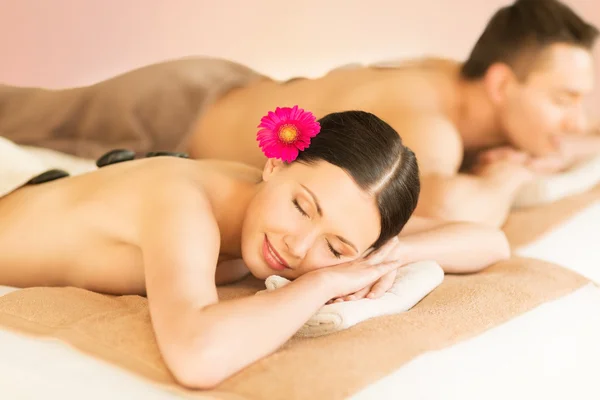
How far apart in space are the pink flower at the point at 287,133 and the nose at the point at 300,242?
0.44 ft

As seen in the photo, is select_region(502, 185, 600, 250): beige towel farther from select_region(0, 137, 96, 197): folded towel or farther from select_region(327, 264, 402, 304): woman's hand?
select_region(0, 137, 96, 197): folded towel

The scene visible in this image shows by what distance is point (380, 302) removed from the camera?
0.98m

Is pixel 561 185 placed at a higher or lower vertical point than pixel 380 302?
lower

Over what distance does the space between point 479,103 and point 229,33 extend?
2.40ft

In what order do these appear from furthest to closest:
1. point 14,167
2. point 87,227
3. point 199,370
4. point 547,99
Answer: point 547,99 < point 14,167 < point 87,227 < point 199,370

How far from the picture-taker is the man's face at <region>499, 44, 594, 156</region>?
187 cm

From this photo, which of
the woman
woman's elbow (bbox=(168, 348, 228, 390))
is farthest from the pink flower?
woman's elbow (bbox=(168, 348, 228, 390))

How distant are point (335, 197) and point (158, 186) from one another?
270 millimetres

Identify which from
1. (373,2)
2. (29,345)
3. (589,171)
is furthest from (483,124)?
(29,345)

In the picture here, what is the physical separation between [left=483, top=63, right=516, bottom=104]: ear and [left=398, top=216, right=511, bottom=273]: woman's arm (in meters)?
0.68

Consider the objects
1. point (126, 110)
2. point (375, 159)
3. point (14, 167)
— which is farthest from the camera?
point (126, 110)

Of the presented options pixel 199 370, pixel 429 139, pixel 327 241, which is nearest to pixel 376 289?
pixel 327 241

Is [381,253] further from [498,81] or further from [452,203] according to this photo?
[498,81]

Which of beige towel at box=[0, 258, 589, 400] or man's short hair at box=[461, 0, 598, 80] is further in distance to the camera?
man's short hair at box=[461, 0, 598, 80]
